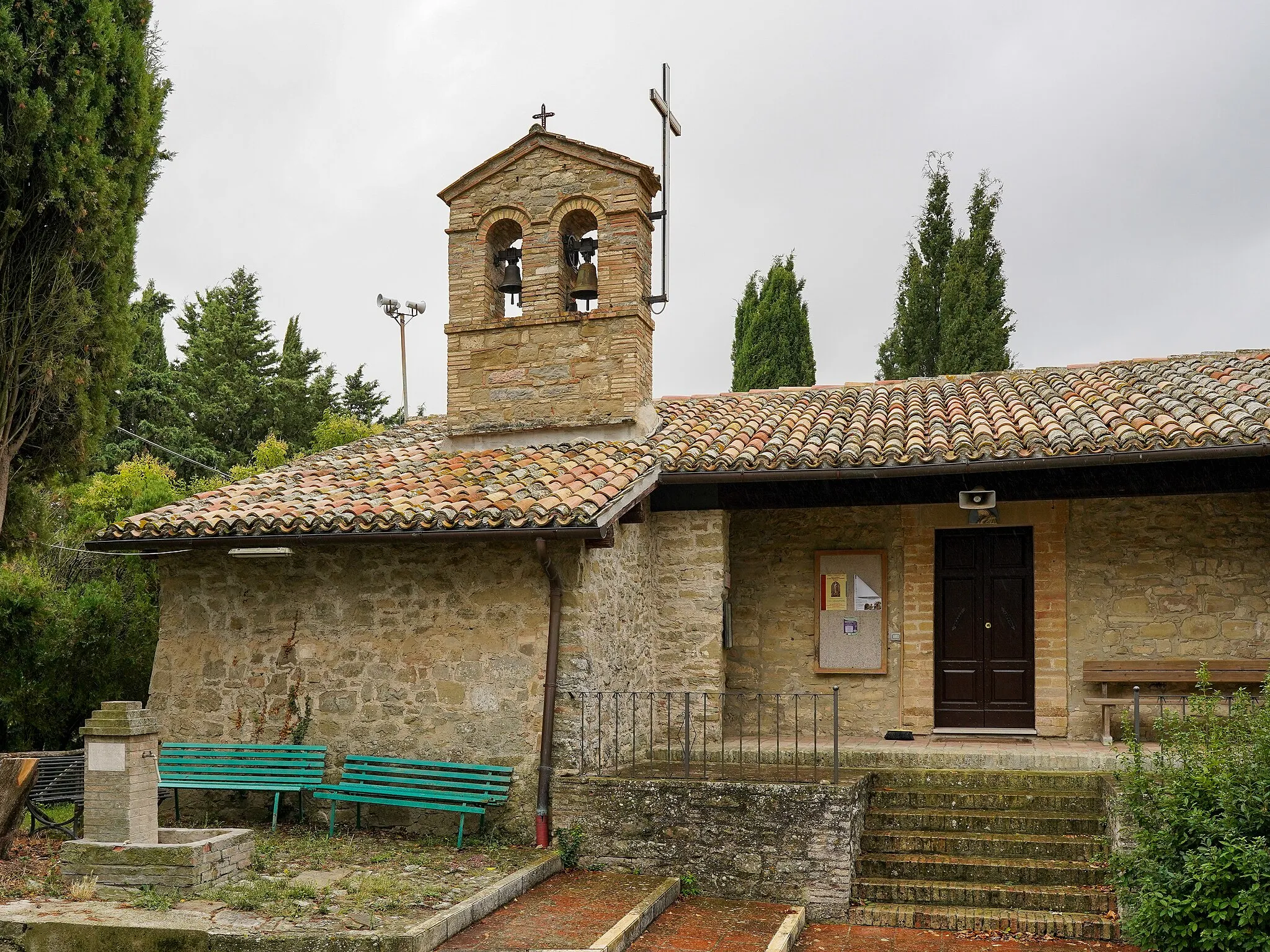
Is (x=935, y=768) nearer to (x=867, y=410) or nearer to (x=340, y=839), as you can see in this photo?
(x=867, y=410)

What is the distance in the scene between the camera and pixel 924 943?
7.56m

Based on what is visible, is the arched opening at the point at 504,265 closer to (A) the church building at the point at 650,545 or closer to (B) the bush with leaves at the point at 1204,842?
(A) the church building at the point at 650,545

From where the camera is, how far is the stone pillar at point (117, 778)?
736 centimetres

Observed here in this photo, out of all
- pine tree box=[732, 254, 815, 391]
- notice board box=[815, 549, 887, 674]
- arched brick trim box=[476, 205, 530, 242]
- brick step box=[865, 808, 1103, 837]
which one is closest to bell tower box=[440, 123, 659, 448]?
arched brick trim box=[476, 205, 530, 242]

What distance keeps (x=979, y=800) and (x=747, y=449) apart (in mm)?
3661

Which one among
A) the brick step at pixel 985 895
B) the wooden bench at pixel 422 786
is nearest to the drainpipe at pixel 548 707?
the wooden bench at pixel 422 786

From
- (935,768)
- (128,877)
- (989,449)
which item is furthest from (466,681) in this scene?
(989,449)

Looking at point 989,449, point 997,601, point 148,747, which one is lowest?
point 148,747

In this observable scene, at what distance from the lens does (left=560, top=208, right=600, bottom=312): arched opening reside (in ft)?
37.4

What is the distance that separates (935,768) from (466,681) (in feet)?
12.9

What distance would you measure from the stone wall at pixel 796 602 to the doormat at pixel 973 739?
0.50 meters

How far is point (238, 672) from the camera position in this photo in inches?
387

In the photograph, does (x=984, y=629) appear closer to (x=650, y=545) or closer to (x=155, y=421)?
(x=650, y=545)

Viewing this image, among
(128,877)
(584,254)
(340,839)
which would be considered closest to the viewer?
(128,877)
